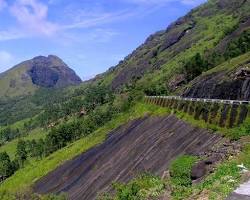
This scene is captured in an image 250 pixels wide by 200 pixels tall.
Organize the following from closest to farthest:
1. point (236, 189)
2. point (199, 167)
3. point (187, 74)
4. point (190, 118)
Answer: point (236, 189), point (199, 167), point (190, 118), point (187, 74)

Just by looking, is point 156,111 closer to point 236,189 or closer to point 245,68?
point 245,68

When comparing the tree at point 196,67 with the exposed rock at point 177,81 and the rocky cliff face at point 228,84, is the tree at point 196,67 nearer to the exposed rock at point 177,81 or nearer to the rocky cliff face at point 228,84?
the exposed rock at point 177,81

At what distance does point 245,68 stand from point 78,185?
34.2 metres

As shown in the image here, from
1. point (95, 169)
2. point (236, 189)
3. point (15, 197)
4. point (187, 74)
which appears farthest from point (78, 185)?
point (187, 74)

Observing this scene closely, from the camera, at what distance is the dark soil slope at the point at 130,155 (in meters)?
57.2

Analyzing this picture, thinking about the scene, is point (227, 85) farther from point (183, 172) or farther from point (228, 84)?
point (183, 172)

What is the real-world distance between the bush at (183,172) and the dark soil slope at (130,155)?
26.5 ft

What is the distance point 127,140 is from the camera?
83.6m

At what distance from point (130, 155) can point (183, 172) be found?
34669 mm

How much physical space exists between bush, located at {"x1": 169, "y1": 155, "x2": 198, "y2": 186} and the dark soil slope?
8.08 meters

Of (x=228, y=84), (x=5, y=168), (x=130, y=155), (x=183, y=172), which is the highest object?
(x=228, y=84)

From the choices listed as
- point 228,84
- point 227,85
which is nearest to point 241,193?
point 228,84

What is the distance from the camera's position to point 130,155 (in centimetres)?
7119

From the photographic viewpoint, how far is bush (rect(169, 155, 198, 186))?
32412 mm
